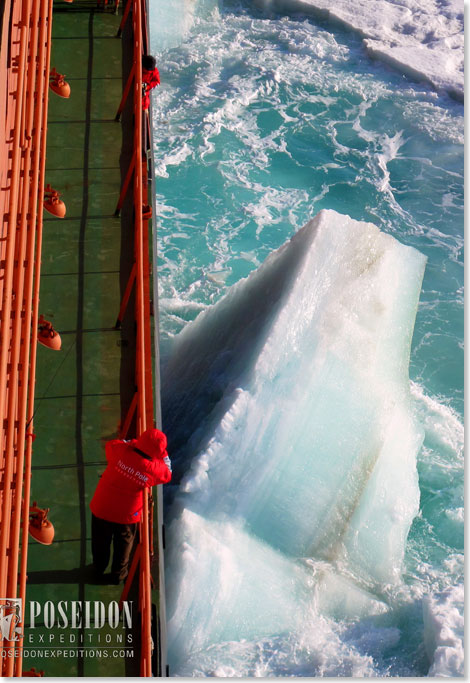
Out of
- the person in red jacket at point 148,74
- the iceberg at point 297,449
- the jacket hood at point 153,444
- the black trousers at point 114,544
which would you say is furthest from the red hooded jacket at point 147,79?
the black trousers at point 114,544

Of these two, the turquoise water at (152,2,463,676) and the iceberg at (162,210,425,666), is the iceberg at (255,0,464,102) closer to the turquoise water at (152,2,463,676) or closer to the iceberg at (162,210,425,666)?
the turquoise water at (152,2,463,676)

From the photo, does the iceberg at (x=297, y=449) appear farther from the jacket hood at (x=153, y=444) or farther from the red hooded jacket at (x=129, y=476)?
the jacket hood at (x=153, y=444)

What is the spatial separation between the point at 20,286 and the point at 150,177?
3672 millimetres

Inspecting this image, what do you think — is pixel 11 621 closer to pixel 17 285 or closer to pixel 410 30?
pixel 17 285

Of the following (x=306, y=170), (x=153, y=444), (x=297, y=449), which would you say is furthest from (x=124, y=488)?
(x=306, y=170)

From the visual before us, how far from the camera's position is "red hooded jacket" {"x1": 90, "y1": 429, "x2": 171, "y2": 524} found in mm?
5410

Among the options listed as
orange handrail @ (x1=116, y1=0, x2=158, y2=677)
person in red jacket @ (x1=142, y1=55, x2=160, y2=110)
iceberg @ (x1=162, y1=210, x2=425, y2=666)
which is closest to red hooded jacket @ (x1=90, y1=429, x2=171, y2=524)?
orange handrail @ (x1=116, y1=0, x2=158, y2=677)

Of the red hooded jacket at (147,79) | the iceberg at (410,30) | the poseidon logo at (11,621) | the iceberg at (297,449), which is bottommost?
the iceberg at (297,449)

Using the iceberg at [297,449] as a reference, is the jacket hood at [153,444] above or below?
above

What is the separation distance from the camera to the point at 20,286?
6.11m

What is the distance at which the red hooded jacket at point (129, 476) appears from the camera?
541 cm

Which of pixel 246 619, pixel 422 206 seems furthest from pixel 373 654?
pixel 422 206

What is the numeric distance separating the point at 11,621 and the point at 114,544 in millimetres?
880

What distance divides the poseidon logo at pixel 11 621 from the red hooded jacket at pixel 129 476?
0.80 meters
